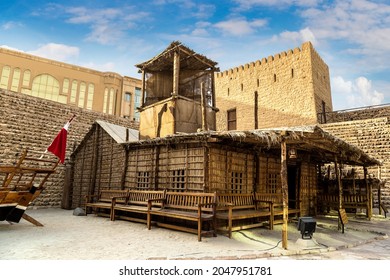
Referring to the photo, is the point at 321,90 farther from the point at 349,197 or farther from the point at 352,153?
the point at 352,153

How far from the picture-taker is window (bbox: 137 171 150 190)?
1080 centimetres

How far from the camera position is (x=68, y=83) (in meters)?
29.3

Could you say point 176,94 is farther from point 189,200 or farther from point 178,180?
point 189,200

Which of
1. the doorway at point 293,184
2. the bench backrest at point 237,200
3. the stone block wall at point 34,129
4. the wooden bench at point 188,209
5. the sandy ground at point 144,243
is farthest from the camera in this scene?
the stone block wall at point 34,129

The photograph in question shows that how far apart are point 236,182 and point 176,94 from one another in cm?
472

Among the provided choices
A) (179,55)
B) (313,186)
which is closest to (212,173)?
(179,55)

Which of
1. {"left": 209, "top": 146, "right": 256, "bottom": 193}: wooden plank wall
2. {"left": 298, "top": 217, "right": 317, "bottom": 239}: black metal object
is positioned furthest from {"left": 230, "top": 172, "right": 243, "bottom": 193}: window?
{"left": 298, "top": 217, "right": 317, "bottom": 239}: black metal object

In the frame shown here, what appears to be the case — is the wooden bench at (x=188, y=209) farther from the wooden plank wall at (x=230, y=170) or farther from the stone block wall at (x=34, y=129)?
the stone block wall at (x=34, y=129)

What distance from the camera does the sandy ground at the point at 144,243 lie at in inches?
214

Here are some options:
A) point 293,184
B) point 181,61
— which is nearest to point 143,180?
point 181,61

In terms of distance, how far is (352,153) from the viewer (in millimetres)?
9984

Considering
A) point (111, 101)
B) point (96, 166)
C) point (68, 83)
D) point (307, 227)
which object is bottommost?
point (307, 227)

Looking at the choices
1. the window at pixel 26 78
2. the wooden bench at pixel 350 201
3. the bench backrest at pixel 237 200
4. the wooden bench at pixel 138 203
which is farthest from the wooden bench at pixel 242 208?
the window at pixel 26 78

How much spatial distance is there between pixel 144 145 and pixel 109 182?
3321 millimetres
